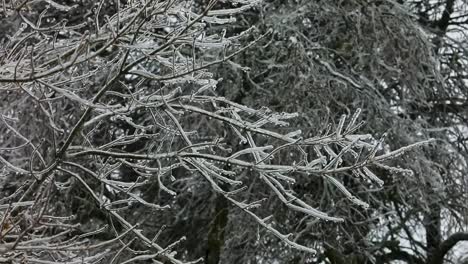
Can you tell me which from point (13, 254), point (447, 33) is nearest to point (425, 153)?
point (447, 33)

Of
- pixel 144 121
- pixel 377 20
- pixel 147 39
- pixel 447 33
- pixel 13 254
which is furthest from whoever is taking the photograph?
pixel 447 33

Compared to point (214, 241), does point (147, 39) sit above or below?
above

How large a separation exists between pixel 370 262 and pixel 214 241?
1.58 m

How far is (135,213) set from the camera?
281 inches

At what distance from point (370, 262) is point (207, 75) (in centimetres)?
422

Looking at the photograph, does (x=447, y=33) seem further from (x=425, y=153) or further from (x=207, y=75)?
(x=207, y=75)

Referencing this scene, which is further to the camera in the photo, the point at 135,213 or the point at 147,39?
the point at 135,213

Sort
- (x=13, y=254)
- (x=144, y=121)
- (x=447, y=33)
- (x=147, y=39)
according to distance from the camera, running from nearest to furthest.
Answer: (x=13, y=254) < (x=147, y=39) < (x=144, y=121) < (x=447, y=33)

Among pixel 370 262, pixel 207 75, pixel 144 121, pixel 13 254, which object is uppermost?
pixel 207 75

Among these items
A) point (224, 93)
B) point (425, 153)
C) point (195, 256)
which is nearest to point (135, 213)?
point (195, 256)

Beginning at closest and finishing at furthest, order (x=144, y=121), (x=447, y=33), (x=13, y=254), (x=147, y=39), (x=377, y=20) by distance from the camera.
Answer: (x=13, y=254) → (x=147, y=39) → (x=144, y=121) → (x=377, y=20) → (x=447, y=33)

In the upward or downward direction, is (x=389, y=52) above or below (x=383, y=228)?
above

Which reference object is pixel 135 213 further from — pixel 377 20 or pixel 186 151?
pixel 186 151

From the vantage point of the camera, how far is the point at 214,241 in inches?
264
